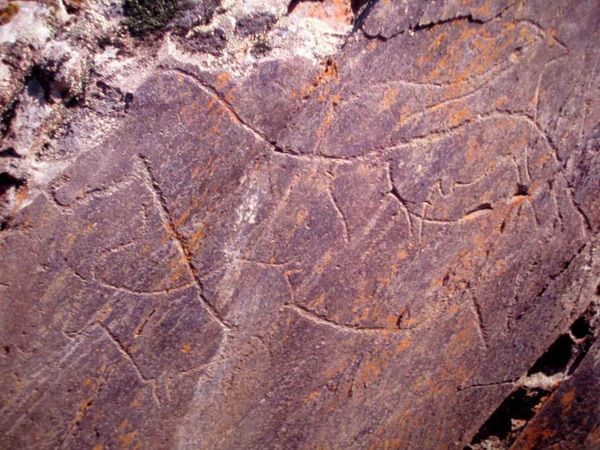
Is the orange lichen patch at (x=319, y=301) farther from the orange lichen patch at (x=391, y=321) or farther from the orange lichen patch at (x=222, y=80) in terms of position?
the orange lichen patch at (x=222, y=80)

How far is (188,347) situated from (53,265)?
1.41ft

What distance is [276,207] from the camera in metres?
1.41

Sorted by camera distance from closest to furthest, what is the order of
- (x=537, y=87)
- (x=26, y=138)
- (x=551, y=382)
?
(x=26, y=138), (x=537, y=87), (x=551, y=382)

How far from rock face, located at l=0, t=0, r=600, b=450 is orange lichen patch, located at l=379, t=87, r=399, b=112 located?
0.01 meters

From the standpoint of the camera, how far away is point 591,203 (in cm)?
170

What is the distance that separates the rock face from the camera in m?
1.27

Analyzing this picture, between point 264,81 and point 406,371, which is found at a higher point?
point 264,81

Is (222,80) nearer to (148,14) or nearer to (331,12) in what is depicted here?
(148,14)

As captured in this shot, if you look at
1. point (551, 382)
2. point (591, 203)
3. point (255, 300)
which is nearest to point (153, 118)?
point (255, 300)

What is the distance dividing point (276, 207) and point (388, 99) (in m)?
0.44

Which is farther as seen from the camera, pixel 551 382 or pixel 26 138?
pixel 551 382

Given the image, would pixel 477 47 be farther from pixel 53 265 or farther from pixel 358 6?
pixel 53 265

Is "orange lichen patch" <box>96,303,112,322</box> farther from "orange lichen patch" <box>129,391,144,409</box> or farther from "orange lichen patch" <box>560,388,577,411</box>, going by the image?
"orange lichen patch" <box>560,388,577,411</box>

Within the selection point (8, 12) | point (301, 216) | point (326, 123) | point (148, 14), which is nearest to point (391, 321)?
point (301, 216)
